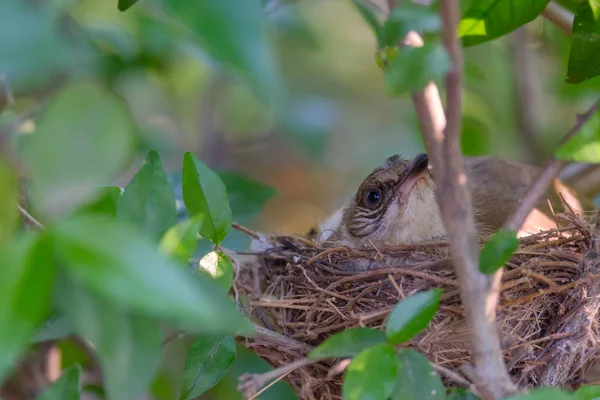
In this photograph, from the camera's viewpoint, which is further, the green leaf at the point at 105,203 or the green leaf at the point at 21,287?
the green leaf at the point at 105,203

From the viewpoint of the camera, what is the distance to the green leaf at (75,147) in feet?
2.73

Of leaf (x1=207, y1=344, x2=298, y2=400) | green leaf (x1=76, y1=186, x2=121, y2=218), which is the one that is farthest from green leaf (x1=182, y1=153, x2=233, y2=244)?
leaf (x1=207, y1=344, x2=298, y2=400)

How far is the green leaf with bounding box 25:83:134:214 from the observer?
2.73ft

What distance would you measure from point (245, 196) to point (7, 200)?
61.8 inches

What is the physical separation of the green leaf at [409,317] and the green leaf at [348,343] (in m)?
0.04

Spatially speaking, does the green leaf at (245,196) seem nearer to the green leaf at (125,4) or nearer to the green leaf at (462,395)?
the green leaf at (125,4)

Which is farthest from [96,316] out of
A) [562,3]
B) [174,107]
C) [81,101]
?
[174,107]

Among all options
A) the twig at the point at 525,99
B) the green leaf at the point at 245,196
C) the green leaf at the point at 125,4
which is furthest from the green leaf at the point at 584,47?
the twig at the point at 525,99

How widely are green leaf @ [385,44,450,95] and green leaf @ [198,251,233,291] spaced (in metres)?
0.57

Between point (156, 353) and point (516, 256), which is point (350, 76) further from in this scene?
point (156, 353)

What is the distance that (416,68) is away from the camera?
3.49ft

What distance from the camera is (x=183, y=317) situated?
2.51ft

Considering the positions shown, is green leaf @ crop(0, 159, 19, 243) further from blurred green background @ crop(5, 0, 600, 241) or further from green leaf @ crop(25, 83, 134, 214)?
blurred green background @ crop(5, 0, 600, 241)

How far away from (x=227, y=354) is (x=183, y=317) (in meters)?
0.89
